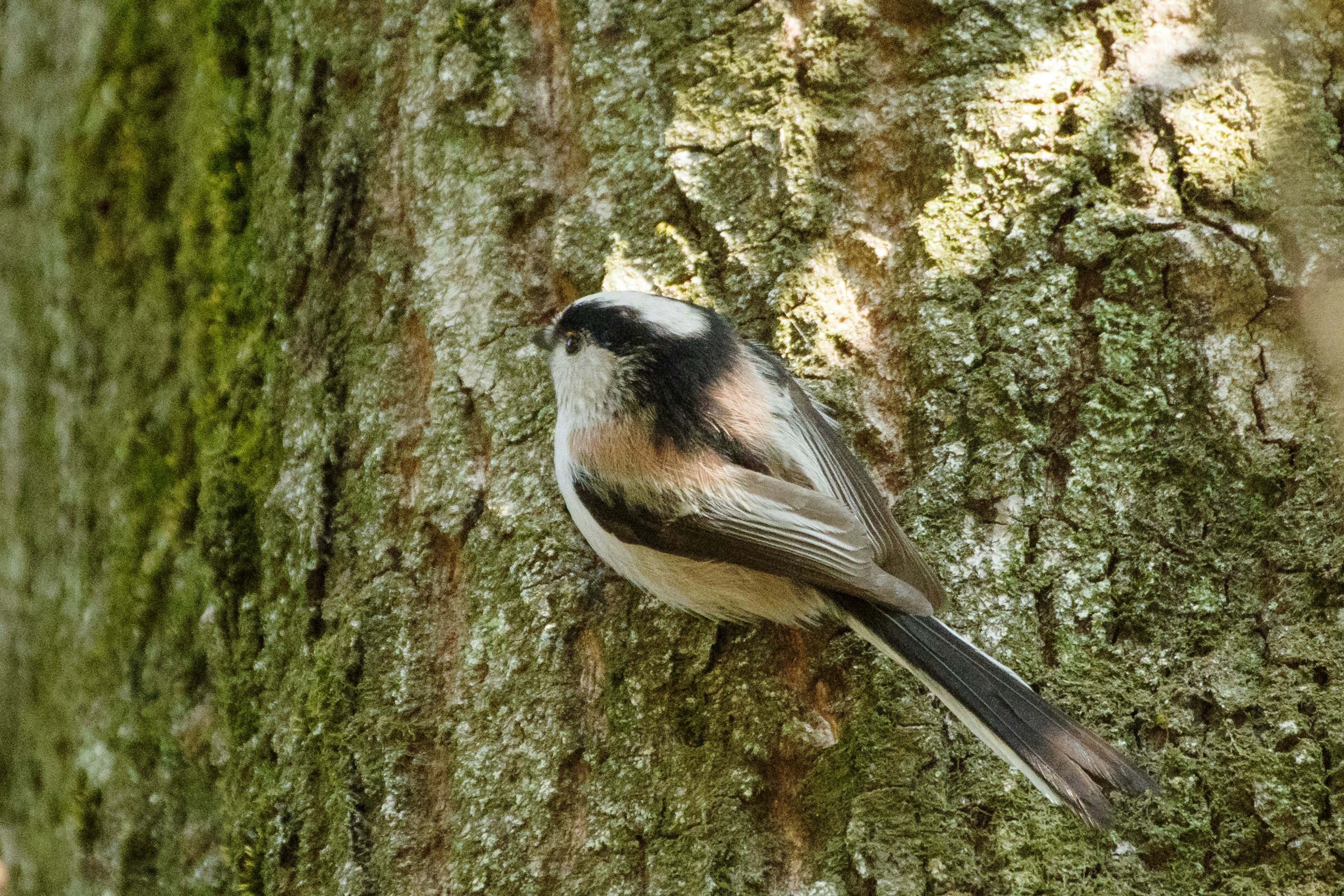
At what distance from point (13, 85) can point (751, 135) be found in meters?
1.98

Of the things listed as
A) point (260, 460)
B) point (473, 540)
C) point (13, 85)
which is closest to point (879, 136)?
point (473, 540)

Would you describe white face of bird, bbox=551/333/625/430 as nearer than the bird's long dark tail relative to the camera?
No

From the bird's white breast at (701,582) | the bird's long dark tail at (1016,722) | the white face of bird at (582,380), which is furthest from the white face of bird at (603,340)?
the bird's long dark tail at (1016,722)

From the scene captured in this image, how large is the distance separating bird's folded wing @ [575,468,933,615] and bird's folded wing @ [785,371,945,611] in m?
0.02

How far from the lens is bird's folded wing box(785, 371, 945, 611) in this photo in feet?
4.61

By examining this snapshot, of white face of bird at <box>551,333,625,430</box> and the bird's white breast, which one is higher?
white face of bird at <box>551,333,625,430</box>

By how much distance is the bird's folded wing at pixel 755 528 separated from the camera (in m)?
1.47

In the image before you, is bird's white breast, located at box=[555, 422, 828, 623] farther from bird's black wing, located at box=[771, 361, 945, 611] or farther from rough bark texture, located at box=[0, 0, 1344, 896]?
bird's black wing, located at box=[771, 361, 945, 611]

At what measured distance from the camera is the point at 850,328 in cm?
156

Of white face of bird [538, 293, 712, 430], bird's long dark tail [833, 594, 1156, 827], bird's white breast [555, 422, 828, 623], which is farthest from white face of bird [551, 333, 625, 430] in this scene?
bird's long dark tail [833, 594, 1156, 827]

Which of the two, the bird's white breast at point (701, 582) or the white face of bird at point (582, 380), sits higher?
the white face of bird at point (582, 380)

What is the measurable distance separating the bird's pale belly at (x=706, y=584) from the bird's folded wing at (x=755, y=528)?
1cm

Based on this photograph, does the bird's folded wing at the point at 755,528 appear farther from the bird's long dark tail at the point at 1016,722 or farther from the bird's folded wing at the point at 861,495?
the bird's long dark tail at the point at 1016,722

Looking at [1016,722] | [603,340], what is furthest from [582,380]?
[1016,722]
